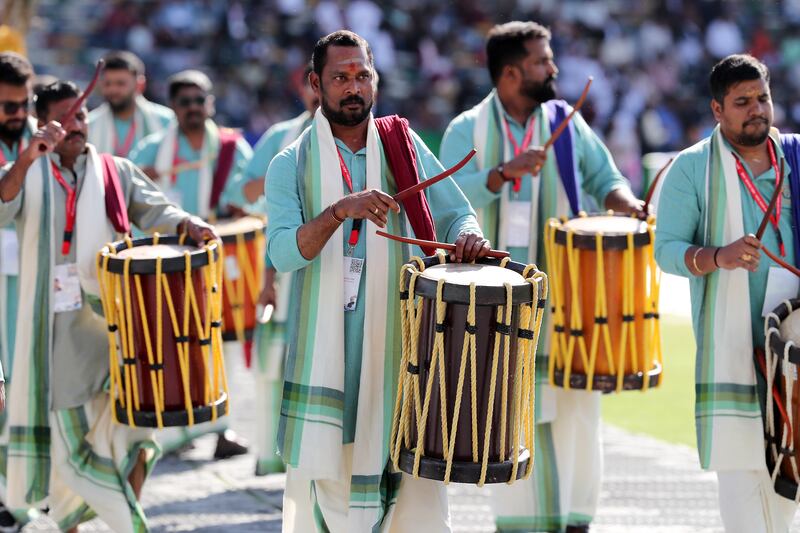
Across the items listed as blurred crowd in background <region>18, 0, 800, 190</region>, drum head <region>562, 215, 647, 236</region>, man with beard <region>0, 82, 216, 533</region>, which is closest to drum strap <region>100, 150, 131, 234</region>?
man with beard <region>0, 82, 216, 533</region>

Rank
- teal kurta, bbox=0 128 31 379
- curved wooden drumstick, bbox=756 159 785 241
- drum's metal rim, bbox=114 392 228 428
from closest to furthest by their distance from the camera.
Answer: curved wooden drumstick, bbox=756 159 785 241
drum's metal rim, bbox=114 392 228 428
teal kurta, bbox=0 128 31 379

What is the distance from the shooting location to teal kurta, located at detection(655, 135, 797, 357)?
17.8 ft

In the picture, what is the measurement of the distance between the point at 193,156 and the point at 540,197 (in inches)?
121

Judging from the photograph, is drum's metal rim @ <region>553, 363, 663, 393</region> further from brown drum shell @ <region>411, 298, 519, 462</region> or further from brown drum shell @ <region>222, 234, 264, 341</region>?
brown drum shell @ <region>222, 234, 264, 341</region>

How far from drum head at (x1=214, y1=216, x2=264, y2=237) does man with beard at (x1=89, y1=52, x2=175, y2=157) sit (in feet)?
5.39

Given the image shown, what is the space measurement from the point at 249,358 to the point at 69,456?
220 cm

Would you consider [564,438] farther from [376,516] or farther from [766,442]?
[376,516]

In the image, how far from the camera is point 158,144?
9.00m

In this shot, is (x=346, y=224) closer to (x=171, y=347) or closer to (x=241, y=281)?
(x=171, y=347)

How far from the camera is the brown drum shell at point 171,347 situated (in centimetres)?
559

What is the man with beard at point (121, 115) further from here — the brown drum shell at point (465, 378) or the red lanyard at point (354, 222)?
the brown drum shell at point (465, 378)

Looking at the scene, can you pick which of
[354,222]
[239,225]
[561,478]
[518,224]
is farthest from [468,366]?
[239,225]

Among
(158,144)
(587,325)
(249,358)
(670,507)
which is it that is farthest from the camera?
(158,144)

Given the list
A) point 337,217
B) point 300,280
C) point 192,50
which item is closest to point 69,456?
point 300,280
